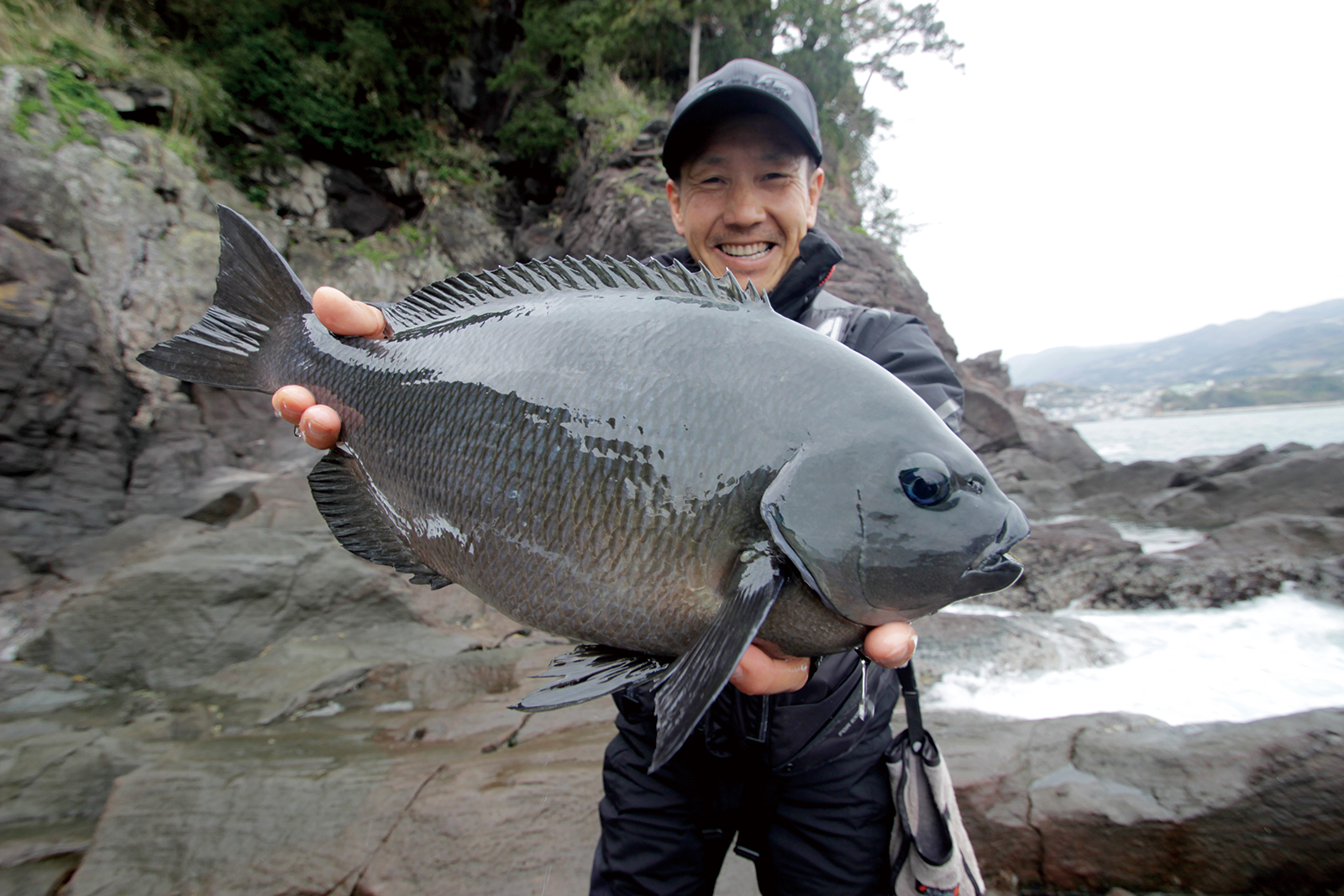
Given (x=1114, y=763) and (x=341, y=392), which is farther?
(x=1114, y=763)

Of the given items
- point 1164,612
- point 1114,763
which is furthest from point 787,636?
point 1164,612

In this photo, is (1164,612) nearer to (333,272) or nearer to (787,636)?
(787,636)

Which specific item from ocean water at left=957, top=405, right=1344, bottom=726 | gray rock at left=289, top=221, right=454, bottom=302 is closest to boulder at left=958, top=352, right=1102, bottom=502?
ocean water at left=957, top=405, right=1344, bottom=726

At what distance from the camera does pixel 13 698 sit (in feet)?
13.1

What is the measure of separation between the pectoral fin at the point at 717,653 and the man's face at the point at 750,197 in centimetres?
115

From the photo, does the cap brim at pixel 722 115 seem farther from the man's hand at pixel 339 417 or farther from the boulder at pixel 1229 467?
the boulder at pixel 1229 467

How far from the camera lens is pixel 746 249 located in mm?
1957

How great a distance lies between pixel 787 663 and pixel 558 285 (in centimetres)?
94

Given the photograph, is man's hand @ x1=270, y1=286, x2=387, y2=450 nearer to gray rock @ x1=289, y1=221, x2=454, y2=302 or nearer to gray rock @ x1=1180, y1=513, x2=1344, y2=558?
gray rock @ x1=289, y1=221, x2=454, y2=302

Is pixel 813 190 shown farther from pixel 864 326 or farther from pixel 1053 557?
pixel 1053 557

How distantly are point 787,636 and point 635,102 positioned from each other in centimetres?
1312

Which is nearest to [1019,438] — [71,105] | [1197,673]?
[1197,673]

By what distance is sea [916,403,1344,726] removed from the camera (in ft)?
15.0

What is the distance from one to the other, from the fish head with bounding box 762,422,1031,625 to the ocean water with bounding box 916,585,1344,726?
4.02 m
